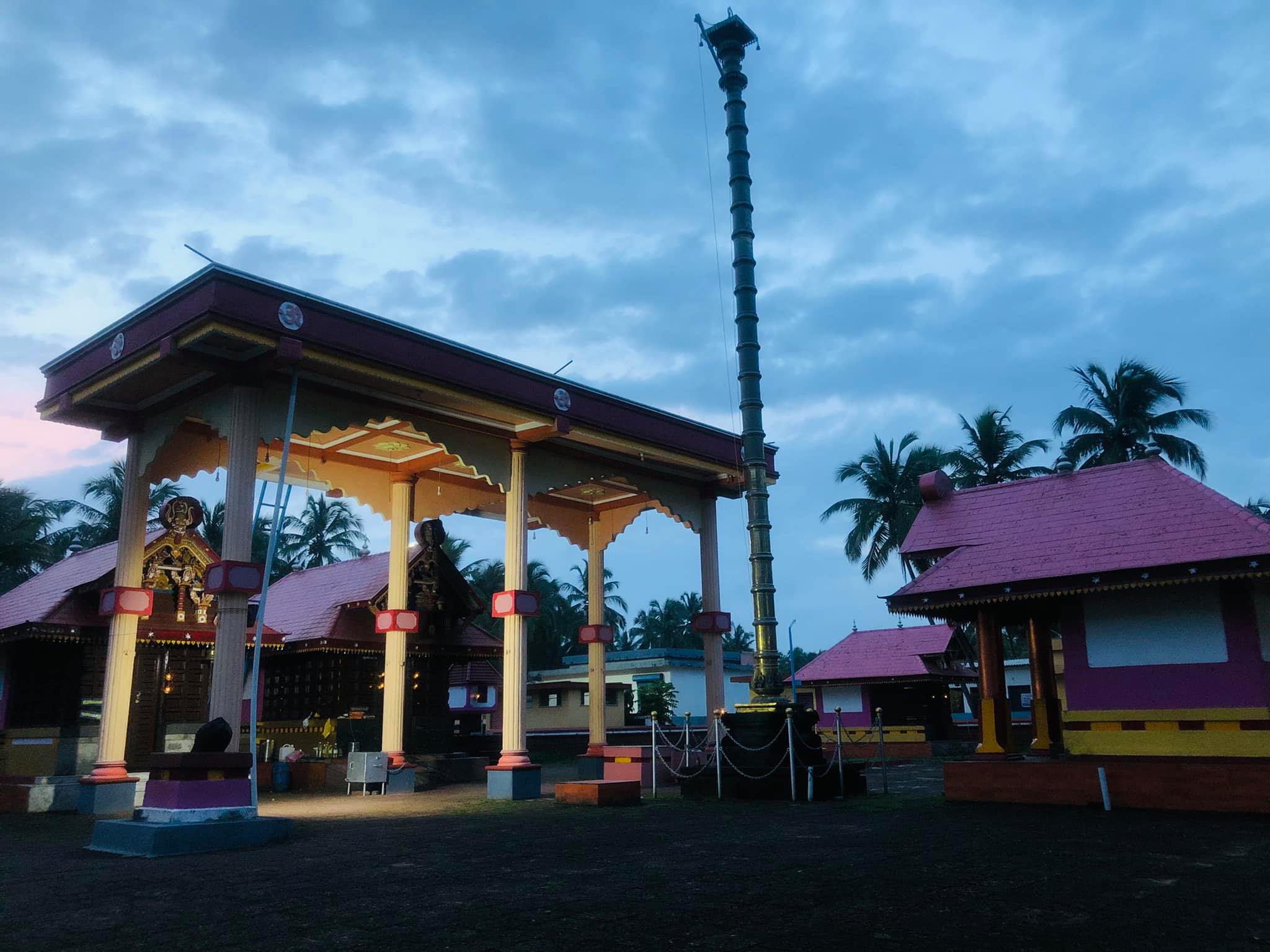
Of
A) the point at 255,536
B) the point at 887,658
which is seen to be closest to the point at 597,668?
the point at 887,658

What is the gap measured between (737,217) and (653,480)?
221 inches

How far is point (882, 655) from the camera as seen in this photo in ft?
101

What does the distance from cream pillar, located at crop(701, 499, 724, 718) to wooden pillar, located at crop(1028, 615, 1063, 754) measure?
642 cm

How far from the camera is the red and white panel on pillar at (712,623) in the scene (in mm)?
19953

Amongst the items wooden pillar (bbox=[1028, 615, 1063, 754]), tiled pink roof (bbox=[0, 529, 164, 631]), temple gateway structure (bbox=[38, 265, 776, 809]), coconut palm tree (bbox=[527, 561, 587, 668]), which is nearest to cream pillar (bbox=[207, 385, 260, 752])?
temple gateway structure (bbox=[38, 265, 776, 809])

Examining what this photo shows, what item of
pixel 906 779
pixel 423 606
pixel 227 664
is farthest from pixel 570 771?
pixel 227 664

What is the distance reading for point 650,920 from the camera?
221 inches

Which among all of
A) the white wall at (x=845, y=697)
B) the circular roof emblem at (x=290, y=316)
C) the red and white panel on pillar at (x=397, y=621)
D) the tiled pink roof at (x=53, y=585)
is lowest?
the white wall at (x=845, y=697)

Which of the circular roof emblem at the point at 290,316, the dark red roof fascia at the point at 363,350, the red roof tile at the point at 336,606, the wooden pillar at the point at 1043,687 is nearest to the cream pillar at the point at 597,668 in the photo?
the red roof tile at the point at 336,606

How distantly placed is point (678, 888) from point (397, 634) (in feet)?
41.3

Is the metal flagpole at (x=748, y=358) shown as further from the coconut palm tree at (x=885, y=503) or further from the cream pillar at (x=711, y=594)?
the coconut palm tree at (x=885, y=503)

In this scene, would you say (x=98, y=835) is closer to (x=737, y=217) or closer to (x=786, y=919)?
(x=786, y=919)

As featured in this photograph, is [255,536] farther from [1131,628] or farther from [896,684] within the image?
[1131,628]

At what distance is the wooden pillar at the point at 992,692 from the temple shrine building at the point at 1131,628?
23 mm
